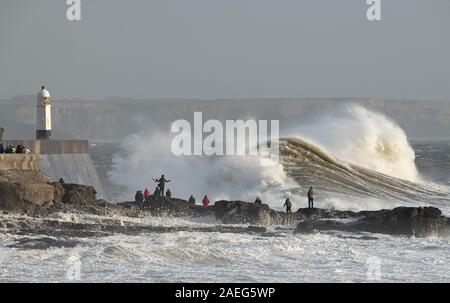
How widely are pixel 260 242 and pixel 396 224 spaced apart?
3096 mm

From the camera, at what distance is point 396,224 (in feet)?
71.7

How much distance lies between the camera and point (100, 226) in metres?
21.4

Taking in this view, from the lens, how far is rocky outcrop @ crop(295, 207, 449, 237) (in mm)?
21609

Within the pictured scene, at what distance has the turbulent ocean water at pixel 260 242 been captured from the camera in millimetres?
16844

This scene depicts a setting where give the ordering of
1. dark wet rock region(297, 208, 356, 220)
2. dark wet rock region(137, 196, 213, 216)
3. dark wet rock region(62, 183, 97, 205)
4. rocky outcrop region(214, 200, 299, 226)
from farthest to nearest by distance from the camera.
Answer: dark wet rock region(137, 196, 213, 216), dark wet rock region(62, 183, 97, 205), dark wet rock region(297, 208, 356, 220), rocky outcrop region(214, 200, 299, 226)

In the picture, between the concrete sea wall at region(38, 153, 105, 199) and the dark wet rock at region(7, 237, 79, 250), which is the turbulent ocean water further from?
the concrete sea wall at region(38, 153, 105, 199)

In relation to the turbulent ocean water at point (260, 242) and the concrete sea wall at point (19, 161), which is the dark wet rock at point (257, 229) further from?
the concrete sea wall at point (19, 161)

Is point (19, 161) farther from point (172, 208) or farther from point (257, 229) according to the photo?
point (257, 229)

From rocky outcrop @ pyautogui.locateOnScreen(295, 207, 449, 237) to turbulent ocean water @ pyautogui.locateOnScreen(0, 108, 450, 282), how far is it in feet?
1.30

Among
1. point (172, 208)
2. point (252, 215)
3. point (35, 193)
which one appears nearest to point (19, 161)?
point (35, 193)

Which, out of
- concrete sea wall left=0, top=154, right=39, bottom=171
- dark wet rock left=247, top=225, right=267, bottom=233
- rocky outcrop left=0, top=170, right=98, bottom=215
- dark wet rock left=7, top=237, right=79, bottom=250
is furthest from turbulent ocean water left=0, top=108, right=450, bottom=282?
concrete sea wall left=0, top=154, right=39, bottom=171
